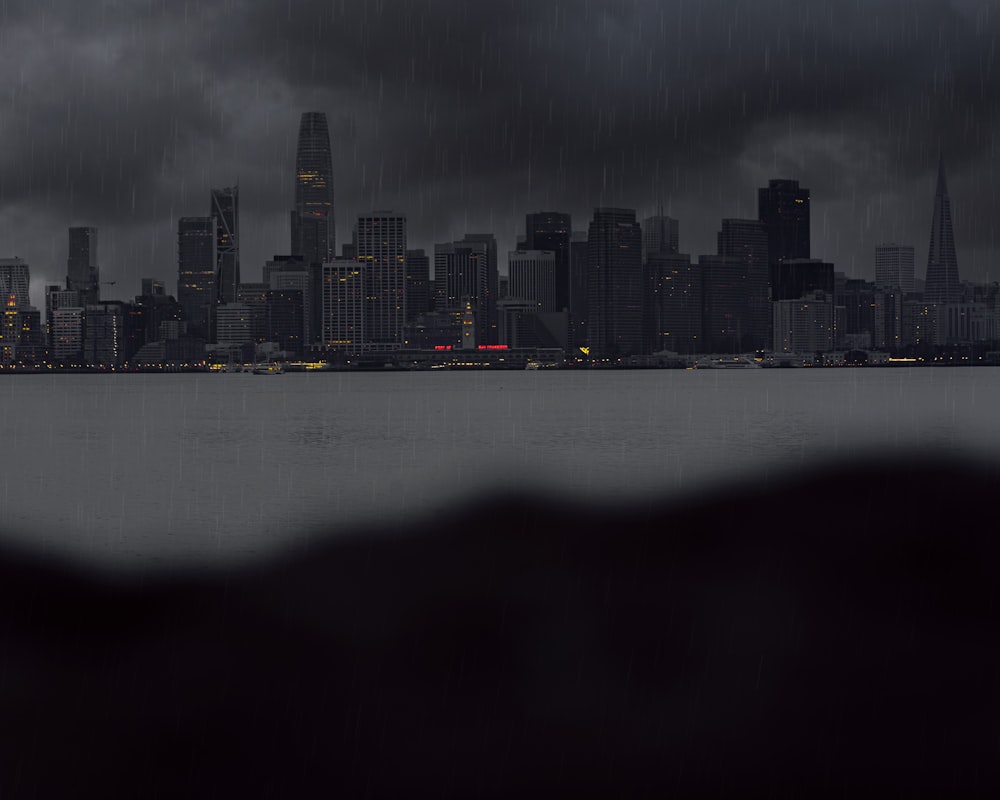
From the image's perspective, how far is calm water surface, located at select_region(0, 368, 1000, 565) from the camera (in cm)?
4897

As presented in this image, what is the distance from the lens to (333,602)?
29.2 metres

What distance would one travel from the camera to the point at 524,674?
72.4 feet

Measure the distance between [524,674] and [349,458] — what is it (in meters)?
60.0

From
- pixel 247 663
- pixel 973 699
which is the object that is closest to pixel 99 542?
pixel 247 663

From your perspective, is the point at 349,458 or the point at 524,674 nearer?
the point at 524,674

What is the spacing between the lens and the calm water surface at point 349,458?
49.0 m

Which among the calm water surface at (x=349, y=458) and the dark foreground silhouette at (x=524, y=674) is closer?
the dark foreground silhouette at (x=524, y=674)

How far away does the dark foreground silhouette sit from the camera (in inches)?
698

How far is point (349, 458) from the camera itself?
266 ft

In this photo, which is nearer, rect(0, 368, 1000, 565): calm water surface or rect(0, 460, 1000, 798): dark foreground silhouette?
rect(0, 460, 1000, 798): dark foreground silhouette

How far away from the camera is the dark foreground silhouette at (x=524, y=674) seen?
17719mm

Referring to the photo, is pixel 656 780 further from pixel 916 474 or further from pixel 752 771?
pixel 916 474

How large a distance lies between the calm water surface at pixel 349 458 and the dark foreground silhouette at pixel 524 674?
11456 millimetres

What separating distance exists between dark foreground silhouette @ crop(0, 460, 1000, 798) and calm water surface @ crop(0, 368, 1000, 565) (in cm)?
1146
